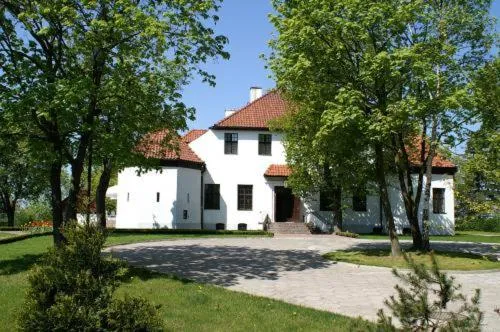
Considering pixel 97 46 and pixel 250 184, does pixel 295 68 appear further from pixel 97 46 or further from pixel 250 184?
pixel 250 184

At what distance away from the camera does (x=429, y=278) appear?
445 cm

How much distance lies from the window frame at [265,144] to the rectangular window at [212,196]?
4.20 m

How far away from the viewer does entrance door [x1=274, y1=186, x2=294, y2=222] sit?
3597 centimetres

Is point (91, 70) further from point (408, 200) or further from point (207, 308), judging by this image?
point (408, 200)

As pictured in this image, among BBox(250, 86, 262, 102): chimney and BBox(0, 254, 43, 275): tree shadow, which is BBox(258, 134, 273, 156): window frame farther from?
BBox(0, 254, 43, 275): tree shadow

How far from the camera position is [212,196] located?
35.8m

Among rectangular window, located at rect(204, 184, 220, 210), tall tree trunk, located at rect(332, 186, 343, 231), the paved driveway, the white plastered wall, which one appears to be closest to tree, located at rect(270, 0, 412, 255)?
the paved driveway

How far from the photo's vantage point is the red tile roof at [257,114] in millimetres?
35812

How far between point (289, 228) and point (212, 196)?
6.27 metres

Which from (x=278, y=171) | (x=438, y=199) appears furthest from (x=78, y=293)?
(x=438, y=199)

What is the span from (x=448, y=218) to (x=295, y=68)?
25458 millimetres

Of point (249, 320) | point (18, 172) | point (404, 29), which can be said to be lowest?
point (249, 320)

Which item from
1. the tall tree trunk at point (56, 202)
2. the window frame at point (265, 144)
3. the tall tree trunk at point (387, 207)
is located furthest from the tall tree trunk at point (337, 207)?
the tall tree trunk at point (56, 202)

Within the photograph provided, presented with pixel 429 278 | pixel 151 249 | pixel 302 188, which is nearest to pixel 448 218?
pixel 302 188
